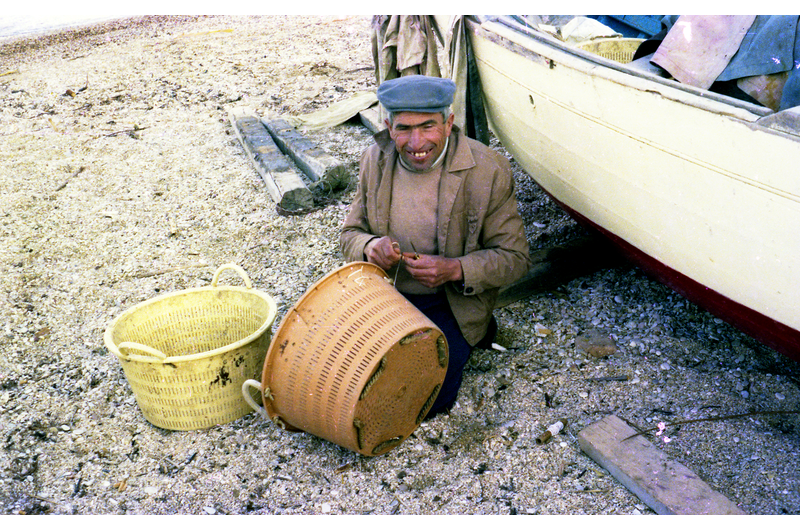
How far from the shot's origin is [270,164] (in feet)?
17.4

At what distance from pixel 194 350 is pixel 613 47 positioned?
3.35 meters

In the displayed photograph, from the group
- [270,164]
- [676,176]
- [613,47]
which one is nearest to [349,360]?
Result: [676,176]

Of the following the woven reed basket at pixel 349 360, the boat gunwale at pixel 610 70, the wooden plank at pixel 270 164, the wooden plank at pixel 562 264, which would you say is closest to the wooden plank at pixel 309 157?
the wooden plank at pixel 270 164

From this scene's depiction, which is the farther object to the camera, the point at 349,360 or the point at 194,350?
the point at 194,350

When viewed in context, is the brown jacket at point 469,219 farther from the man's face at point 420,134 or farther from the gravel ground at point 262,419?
the gravel ground at point 262,419

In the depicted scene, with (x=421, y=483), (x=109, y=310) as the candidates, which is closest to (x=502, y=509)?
(x=421, y=483)

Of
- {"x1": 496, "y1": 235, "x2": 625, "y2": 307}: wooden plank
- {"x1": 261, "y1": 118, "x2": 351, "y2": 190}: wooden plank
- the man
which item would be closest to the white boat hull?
{"x1": 496, "y1": 235, "x2": 625, "y2": 307}: wooden plank

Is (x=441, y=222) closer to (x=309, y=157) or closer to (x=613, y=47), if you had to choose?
(x=613, y=47)

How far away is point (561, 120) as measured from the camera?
3.33m

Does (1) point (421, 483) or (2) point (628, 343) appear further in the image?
(2) point (628, 343)

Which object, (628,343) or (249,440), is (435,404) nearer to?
(249,440)

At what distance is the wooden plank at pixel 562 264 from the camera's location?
367 centimetres

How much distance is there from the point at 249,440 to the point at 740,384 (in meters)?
2.27

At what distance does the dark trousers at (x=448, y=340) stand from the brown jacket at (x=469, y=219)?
0.06 metres
